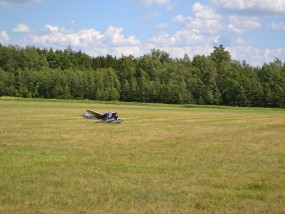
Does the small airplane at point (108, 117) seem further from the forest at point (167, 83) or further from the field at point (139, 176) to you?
the forest at point (167, 83)

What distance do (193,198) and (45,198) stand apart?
124 inches

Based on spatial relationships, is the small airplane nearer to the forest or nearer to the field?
the field

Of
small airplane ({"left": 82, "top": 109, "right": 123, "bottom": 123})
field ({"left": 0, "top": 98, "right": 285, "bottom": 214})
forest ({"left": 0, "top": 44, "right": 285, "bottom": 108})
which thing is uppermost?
forest ({"left": 0, "top": 44, "right": 285, "bottom": 108})

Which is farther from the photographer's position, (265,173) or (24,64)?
(24,64)

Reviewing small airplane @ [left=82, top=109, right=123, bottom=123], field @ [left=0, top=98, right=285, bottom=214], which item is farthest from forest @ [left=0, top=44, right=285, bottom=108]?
field @ [left=0, top=98, right=285, bottom=214]

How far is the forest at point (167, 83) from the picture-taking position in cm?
10150

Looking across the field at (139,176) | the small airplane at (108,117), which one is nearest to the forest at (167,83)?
the small airplane at (108,117)

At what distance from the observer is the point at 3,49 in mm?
138375

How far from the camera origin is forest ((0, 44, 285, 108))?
101500 millimetres

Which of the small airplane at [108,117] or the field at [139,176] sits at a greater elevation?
the small airplane at [108,117]

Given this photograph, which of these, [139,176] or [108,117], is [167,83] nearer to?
[108,117]

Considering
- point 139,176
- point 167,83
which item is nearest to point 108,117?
point 139,176

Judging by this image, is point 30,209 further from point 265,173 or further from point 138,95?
point 138,95

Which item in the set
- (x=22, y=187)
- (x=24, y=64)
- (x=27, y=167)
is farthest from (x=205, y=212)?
(x=24, y=64)
